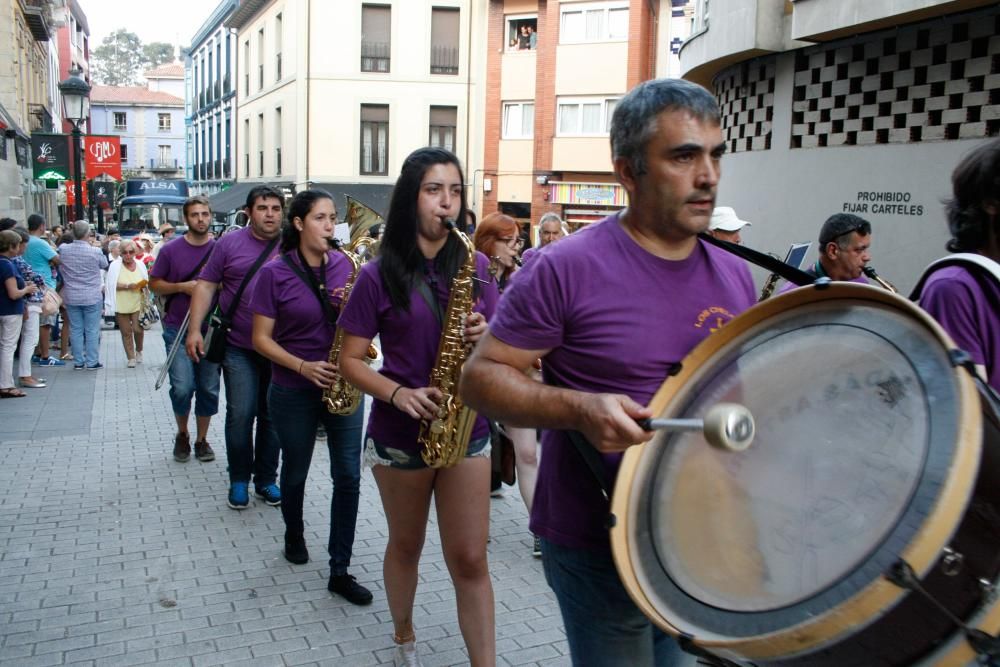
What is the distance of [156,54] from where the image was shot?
306 ft

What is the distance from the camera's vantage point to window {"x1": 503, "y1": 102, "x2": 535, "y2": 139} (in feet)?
90.0

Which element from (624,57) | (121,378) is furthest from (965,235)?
(624,57)

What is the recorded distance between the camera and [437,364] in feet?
11.6

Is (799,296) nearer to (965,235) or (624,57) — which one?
(965,235)

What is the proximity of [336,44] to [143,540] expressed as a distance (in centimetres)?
2602

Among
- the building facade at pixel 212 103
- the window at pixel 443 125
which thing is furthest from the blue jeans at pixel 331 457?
the building facade at pixel 212 103

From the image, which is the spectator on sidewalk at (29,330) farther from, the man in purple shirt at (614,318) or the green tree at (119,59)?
the green tree at (119,59)

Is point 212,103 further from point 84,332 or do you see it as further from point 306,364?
point 306,364

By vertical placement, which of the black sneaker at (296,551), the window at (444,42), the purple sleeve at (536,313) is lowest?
the black sneaker at (296,551)

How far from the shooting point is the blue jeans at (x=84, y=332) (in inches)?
462

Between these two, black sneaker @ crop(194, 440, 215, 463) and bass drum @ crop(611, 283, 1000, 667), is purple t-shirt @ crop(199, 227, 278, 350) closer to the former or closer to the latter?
black sneaker @ crop(194, 440, 215, 463)

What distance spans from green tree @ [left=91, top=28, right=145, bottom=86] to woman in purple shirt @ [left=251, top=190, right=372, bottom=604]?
97.2 m

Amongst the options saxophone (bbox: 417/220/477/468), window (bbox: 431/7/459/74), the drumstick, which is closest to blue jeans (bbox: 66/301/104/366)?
saxophone (bbox: 417/220/477/468)

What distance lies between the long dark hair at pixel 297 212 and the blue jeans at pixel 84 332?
7.84 metres
